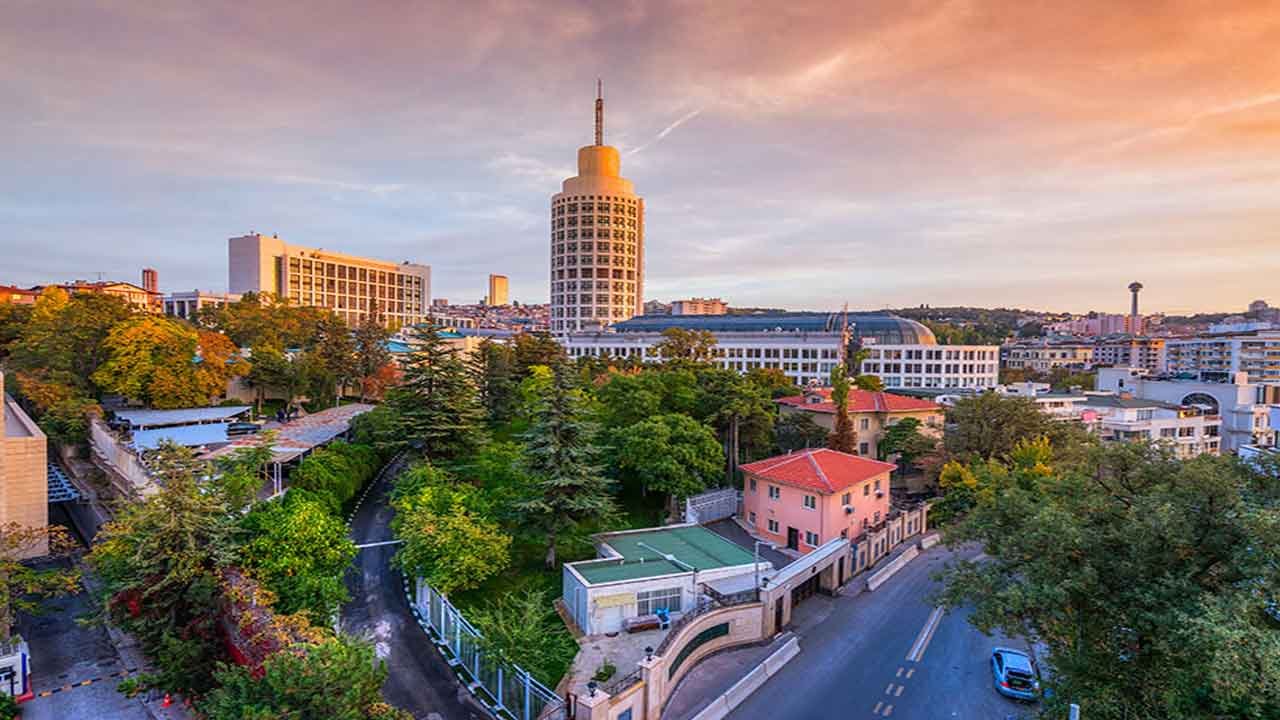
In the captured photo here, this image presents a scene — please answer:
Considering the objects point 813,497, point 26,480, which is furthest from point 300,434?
point 813,497

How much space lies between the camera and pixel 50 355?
4016 centimetres

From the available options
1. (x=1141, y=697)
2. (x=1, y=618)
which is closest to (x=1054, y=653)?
(x=1141, y=697)

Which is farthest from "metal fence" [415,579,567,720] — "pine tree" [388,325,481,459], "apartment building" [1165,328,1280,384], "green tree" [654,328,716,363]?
"apartment building" [1165,328,1280,384]

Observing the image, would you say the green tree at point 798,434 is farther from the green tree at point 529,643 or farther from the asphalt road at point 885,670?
the green tree at point 529,643

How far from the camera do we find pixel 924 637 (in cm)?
2484

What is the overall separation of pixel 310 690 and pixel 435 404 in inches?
811

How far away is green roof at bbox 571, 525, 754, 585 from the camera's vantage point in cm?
2373

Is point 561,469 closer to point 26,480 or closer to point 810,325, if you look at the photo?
point 26,480

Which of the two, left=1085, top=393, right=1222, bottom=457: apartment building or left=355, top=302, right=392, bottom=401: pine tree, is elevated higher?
left=355, top=302, right=392, bottom=401: pine tree

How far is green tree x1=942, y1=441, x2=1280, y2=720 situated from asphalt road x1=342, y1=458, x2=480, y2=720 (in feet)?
48.5

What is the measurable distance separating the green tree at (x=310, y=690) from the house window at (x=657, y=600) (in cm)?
1023

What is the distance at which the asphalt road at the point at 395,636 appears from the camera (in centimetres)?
1866

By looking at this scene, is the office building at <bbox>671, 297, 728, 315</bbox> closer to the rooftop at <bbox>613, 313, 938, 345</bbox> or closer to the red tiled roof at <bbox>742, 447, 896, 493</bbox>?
the rooftop at <bbox>613, 313, 938, 345</bbox>

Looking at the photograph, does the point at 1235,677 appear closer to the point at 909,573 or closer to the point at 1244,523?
the point at 1244,523
